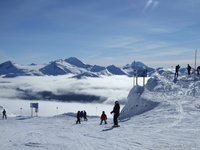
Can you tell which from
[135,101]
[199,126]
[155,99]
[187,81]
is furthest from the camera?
[187,81]

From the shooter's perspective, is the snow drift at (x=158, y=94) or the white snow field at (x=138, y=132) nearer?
the white snow field at (x=138, y=132)

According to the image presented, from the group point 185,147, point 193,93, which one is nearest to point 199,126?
point 185,147

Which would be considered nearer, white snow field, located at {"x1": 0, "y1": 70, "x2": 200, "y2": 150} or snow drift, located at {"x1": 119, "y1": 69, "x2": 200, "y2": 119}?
white snow field, located at {"x1": 0, "y1": 70, "x2": 200, "y2": 150}

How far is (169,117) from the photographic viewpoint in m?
13.9

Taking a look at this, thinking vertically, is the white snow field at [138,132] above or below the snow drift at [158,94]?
below

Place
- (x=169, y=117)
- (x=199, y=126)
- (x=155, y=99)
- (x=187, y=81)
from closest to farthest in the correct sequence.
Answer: (x=199, y=126) → (x=169, y=117) → (x=155, y=99) → (x=187, y=81)

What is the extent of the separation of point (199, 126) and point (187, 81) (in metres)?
17.7

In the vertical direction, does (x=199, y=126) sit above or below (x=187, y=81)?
below

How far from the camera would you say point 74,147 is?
7.73 metres

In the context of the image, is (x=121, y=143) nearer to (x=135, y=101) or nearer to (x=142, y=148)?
(x=142, y=148)

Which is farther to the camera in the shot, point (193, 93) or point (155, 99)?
point (193, 93)

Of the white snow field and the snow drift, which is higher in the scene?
the snow drift

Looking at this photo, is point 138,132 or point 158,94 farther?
point 158,94

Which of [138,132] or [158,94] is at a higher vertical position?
[158,94]
